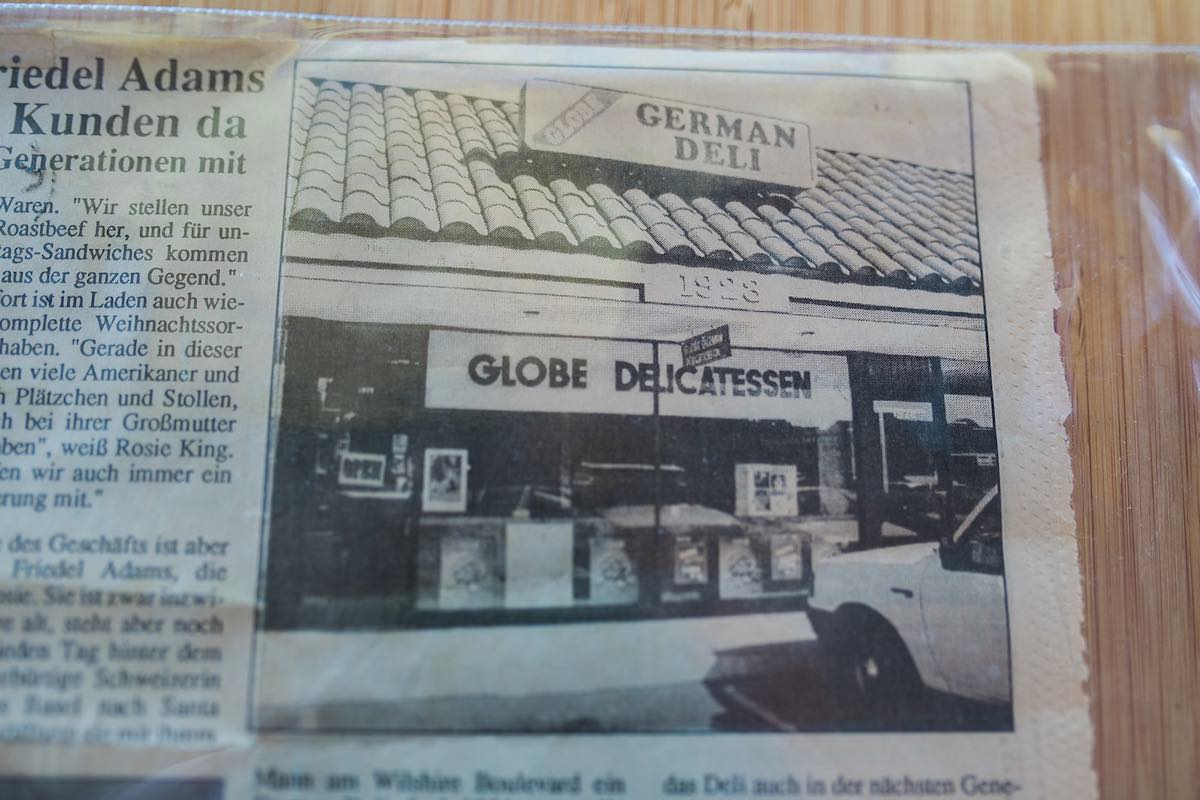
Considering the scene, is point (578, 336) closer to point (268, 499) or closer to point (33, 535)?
point (268, 499)

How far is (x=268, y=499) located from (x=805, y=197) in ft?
1.05

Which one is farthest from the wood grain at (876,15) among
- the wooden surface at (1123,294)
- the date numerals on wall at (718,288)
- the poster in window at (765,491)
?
the poster in window at (765,491)

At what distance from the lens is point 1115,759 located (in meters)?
0.36

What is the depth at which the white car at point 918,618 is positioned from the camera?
36cm

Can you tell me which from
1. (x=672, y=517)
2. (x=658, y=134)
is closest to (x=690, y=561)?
(x=672, y=517)

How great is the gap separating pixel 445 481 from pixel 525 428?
0.05 metres

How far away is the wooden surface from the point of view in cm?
37

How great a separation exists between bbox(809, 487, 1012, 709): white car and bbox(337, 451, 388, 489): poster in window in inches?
8.6

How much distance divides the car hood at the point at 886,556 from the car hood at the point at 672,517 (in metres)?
0.06

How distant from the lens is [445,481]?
1.18 ft

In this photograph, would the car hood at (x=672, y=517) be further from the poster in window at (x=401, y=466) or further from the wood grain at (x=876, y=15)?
the wood grain at (x=876, y=15)

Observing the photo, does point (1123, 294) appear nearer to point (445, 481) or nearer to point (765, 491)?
point (765, 491)

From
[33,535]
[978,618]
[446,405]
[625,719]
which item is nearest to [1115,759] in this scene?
[978,618]

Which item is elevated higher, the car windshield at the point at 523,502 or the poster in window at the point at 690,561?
the car windshield at the point at 523,502
